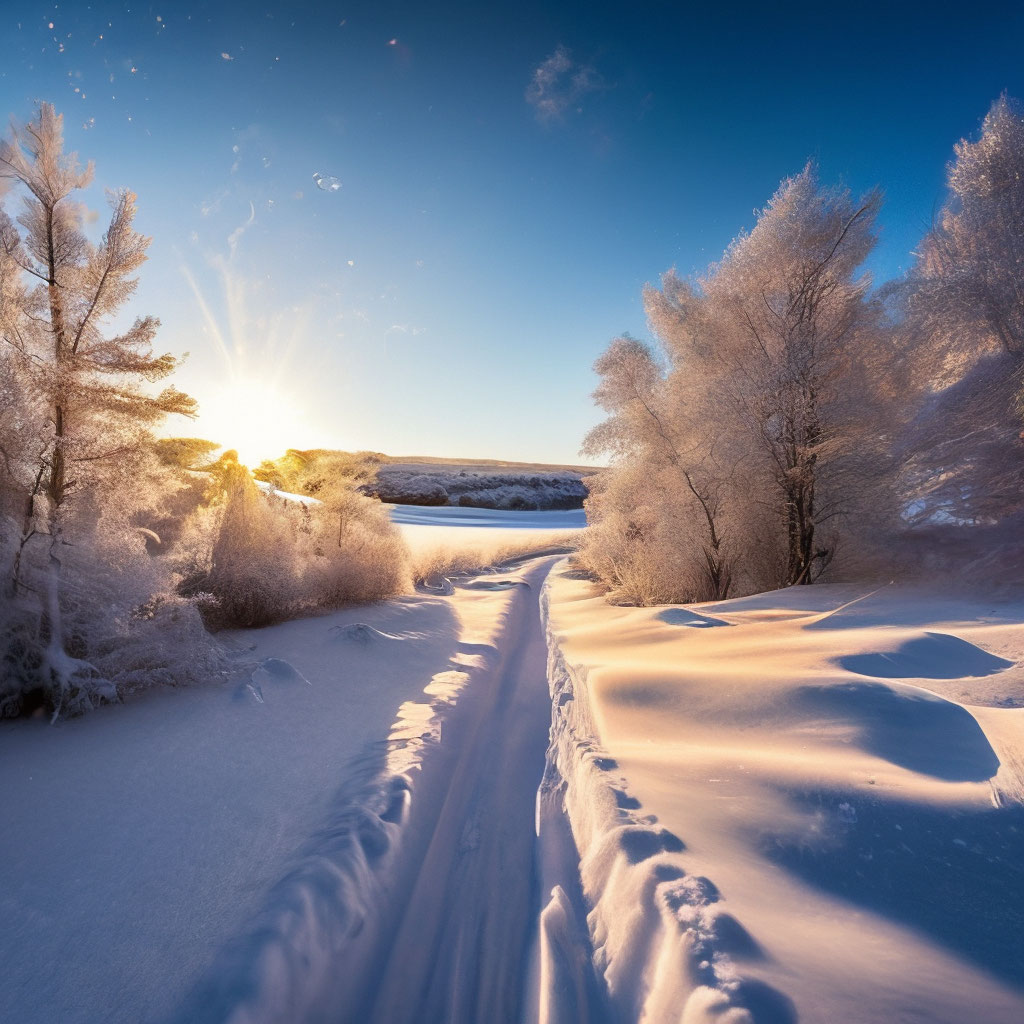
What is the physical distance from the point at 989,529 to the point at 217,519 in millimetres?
7178

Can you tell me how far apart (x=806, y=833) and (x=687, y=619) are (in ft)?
9.52

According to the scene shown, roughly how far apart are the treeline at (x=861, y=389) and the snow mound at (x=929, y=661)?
8.04 ft

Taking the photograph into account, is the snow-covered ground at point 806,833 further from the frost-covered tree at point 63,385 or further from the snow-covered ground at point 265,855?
the frost-covered tree at point 63,385

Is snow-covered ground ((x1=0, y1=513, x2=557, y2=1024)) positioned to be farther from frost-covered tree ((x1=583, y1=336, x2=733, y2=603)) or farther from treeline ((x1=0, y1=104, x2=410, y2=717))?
frost-covered tree ((x1=583, y1=336, x2=733, y2=603))

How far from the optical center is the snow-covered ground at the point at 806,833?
92 centimetres

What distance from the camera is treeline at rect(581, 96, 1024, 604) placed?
15.6 ft

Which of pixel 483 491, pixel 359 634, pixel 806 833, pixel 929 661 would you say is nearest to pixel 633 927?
pixel 806 833

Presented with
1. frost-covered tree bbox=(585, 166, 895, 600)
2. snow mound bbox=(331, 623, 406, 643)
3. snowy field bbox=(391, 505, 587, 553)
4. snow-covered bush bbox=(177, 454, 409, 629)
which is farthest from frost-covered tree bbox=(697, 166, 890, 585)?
snowy field bbox=(391, 505, 587, 553)

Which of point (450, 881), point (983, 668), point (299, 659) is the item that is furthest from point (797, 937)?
point (299, 659)

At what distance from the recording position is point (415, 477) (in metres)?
35.3

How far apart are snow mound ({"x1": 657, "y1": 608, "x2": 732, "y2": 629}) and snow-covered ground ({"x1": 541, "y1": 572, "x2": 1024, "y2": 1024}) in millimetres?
1100

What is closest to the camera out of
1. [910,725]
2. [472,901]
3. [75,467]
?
[472,901]

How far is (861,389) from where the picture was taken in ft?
16.5

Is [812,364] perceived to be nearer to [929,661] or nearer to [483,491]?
[929,661]
